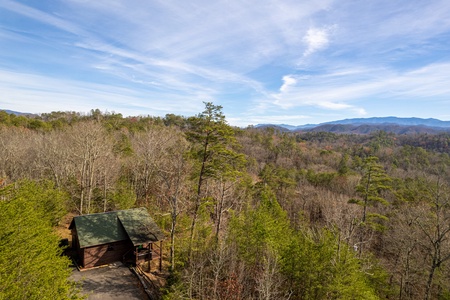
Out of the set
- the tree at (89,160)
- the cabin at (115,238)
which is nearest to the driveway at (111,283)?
the cabin at (115,238)

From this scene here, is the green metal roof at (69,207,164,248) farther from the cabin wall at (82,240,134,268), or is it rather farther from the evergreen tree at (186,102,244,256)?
the evergreen tree at (186,102,244,256)

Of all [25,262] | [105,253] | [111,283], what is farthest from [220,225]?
[25,262]

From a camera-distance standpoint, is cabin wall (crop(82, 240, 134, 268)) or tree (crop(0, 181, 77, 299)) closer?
tree (crop(0, 181, 77, 299))

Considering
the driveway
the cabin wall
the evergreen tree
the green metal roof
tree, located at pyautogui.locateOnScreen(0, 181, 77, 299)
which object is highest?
the evergreen tree

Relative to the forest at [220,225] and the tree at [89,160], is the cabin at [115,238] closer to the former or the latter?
the forest at [220,225]

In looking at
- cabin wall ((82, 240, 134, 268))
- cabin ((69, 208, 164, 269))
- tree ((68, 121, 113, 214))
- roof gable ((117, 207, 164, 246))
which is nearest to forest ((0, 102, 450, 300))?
tree ((68, 121, 113, 214))

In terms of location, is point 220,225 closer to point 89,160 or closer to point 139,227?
point 139,227

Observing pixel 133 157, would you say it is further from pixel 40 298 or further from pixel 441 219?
pixel 441 219

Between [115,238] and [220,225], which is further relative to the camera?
[220,225]
